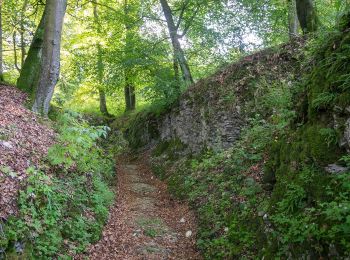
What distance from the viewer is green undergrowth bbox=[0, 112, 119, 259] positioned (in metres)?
4.62

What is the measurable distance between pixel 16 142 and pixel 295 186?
5255 mm

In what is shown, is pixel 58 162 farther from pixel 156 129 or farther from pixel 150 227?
pixel 156 129

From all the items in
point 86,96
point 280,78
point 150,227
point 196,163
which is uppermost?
point 86,96

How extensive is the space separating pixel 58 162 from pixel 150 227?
263 centimetres

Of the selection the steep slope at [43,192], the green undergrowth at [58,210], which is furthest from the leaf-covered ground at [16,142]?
the green undergrowth at [58,210]

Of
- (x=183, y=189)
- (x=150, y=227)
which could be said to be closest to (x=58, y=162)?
(x=150, y=227)

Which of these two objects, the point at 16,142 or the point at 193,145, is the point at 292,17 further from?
the point at 16,142

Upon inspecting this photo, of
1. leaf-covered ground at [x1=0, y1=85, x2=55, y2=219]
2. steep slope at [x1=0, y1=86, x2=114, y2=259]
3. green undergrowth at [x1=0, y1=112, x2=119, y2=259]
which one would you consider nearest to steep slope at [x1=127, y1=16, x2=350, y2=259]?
green undergrowth at [x1=0, y1=112, x2=119, y2=259]

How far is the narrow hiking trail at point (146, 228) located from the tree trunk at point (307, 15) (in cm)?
660

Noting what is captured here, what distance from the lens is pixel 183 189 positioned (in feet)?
31.9

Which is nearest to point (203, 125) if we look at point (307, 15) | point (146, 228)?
point (307, 15)

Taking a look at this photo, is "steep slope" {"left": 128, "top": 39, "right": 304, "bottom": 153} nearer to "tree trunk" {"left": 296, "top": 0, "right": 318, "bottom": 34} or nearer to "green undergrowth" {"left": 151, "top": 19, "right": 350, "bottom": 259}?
"tree trunk" {"left": 296, "top": 0, "right": 318, "bottom": 34}

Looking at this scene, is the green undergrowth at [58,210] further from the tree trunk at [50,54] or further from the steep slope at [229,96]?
the steep slope at [229,96]

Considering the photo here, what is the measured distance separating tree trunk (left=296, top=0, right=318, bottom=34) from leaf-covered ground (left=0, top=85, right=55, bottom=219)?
8156 millimetres
